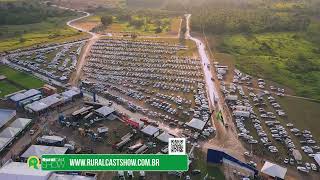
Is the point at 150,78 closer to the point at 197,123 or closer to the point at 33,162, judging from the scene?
the point at 197,123

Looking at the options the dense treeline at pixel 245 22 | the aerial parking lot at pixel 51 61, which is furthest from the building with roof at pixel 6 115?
the dense treeline at pixel 245 22

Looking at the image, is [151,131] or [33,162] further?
[151,131]

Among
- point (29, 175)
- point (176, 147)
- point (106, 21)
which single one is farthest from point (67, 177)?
point (106, 21)

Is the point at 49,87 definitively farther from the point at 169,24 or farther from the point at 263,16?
the point at 263,16

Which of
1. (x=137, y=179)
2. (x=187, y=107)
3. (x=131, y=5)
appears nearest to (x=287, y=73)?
(x=187, y=107)

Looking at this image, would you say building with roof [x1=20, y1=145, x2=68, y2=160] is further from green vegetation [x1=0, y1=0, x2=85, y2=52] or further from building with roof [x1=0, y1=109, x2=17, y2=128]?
green vegetation [x1=0, y1=0, x2=85, y2=52]

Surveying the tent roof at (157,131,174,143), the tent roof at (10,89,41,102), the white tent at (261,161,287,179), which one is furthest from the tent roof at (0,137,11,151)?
the white tent at (261,161,287,179)

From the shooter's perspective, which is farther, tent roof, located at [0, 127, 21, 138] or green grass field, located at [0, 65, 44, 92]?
green grass field, located at [0, 65, 44, 92]
